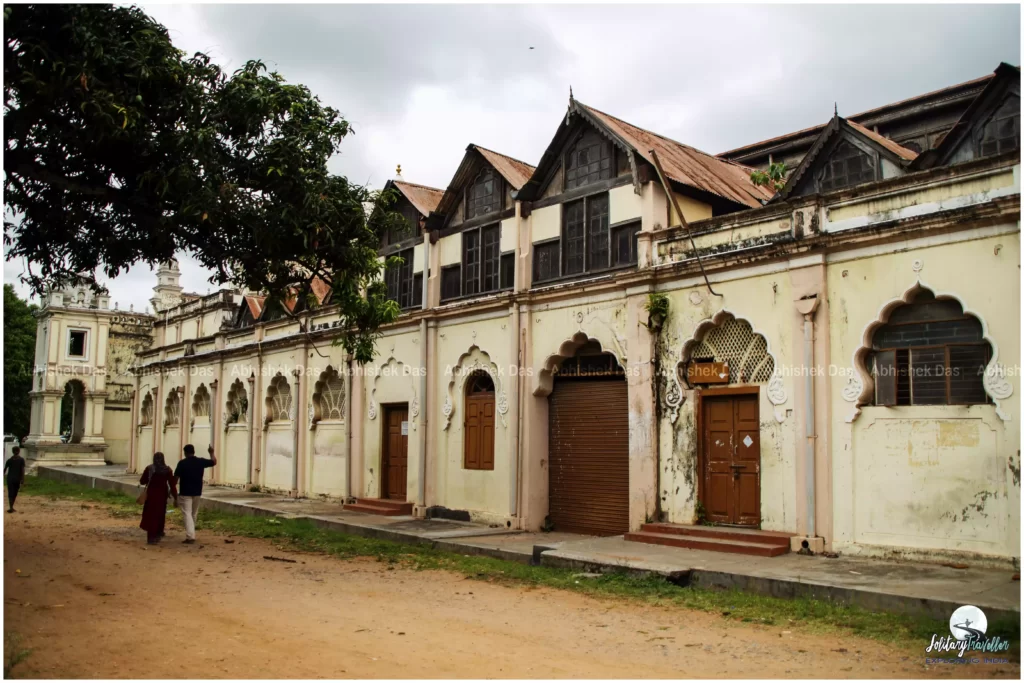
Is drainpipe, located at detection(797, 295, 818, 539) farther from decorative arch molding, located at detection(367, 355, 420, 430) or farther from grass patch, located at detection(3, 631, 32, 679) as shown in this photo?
grass patch, located at detection(3, 631, 32, 679)

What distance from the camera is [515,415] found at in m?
15.5

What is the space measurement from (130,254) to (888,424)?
→ 9877 millimetres

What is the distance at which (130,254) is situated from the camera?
11.3 meters

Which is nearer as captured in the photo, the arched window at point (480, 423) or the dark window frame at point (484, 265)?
the arched window at point (480, 423)

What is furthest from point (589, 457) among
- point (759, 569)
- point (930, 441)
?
point (930, 441)

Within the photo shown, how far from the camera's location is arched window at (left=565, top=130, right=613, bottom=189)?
48.7 ft

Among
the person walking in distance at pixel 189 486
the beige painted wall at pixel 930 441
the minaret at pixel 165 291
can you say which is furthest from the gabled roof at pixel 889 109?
the minaret at pixel 165 291

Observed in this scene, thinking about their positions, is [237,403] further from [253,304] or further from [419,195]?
[419,195]

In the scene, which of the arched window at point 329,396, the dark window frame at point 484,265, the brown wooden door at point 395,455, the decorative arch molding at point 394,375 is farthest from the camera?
the arched window at point 329,396

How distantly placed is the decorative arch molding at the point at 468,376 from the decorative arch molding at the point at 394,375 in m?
0.86

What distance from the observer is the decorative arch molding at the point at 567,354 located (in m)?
14.1

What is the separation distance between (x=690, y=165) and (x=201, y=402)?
18.8 meters

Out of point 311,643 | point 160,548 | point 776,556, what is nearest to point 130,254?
point 160,548

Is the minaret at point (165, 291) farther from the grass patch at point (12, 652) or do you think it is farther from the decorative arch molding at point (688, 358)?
the grass patch at point (12, 652)
